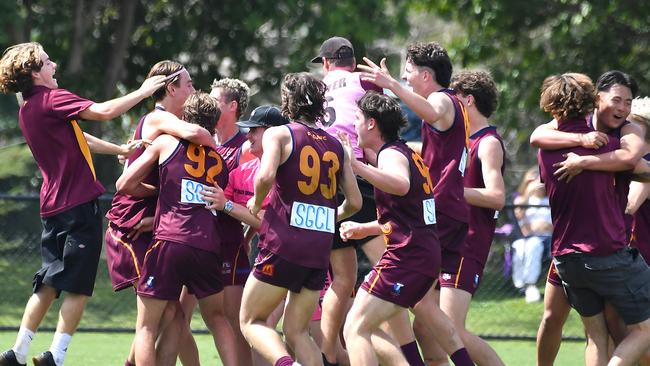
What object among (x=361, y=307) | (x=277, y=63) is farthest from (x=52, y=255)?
(x=277, y=63)

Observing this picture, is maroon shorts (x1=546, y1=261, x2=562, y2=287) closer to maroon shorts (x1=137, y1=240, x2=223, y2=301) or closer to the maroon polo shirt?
maroon shorts (x1=137, y1=240, x2=223, y2=301)

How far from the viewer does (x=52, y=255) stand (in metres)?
7.92

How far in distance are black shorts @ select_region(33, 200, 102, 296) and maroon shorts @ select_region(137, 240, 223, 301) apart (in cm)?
67

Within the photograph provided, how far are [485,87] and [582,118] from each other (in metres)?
0.85

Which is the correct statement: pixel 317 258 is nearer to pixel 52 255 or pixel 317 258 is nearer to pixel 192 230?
pixel 192 230

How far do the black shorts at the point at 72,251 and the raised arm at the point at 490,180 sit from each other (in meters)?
2.58

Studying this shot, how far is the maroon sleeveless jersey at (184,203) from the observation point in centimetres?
727

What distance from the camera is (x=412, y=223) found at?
7078mm

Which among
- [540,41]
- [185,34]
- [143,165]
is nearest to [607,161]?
[143,165]

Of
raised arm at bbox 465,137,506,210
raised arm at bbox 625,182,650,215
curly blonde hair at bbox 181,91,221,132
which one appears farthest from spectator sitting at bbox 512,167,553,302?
curly blonde hair at bbox 181,91,221,132


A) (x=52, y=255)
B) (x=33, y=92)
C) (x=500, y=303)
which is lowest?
(x=500, y=303)

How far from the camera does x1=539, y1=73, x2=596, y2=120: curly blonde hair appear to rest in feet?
23.9

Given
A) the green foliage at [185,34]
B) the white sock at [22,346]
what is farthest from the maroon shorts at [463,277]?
the green foliage at [185,34]

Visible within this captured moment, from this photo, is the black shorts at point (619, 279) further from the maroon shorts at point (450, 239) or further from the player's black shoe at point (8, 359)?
the player's black shoe at point (8, 359)
